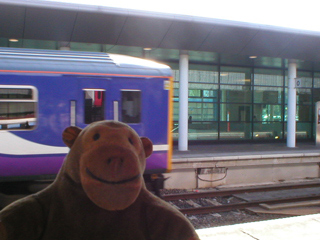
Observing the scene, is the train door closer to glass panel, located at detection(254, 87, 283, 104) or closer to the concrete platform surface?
the concrete platform surface

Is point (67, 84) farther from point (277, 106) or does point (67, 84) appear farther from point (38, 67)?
point (277, 106)

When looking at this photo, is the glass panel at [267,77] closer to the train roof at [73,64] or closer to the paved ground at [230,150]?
the paved ground at [230,150]

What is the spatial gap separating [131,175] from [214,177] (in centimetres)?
838

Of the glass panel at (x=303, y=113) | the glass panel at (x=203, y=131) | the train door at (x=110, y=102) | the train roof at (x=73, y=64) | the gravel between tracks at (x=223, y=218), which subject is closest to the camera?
the train roof at (x=73, y=64)

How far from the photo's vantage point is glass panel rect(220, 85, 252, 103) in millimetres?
14516

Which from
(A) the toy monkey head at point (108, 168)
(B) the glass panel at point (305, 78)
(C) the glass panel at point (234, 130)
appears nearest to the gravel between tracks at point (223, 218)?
(A) the toy monkey head at point (108, 168)

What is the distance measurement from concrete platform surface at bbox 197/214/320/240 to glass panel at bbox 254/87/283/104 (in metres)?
11.2

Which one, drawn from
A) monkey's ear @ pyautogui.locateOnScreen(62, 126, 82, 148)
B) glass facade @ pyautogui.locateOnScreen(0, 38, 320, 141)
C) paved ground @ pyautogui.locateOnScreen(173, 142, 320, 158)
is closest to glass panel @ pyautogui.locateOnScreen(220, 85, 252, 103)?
glass facade @ pyautogui.locateOnScreen(0, 38, 320, 141)

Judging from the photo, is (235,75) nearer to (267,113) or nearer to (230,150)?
(267,113)

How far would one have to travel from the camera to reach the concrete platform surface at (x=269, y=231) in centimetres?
395

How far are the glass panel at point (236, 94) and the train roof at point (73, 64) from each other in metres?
8.90

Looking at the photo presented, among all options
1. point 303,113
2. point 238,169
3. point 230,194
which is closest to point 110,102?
point 230,194

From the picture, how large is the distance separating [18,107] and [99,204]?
3996 mm

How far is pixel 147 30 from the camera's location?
10539mm
